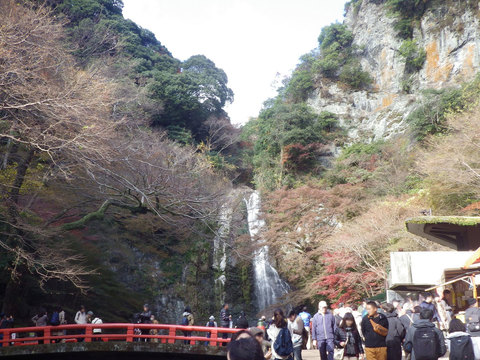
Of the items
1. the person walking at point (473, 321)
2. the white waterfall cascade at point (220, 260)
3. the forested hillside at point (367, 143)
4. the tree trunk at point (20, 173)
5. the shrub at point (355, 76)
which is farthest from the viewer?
the shrub at point (355, 76)

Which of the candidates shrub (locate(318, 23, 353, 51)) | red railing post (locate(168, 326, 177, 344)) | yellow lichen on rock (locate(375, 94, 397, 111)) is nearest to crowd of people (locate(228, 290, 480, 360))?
red railing post (locate(168, 326, 177, 344))

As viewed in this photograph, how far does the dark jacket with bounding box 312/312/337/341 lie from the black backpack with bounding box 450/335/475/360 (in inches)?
81.2

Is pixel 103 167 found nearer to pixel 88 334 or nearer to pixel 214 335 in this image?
pixel 88 334

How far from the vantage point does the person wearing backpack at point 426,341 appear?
4.43 m

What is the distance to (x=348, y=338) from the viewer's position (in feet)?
20.0

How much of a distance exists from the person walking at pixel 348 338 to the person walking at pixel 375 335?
1015 millimetres

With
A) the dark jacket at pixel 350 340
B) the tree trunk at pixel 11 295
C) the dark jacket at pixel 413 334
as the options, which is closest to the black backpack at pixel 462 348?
the dark jacket at pixel 413 334

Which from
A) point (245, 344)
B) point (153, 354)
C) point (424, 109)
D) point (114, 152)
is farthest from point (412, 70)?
point (245, 344)

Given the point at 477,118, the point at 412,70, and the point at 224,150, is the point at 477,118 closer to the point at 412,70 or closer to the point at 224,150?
the point at 412,70

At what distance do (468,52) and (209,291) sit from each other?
20791mm

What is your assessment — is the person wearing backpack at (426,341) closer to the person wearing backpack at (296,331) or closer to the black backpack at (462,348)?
the black backpack at (462,348)

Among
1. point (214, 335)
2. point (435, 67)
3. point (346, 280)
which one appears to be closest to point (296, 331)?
point (214, 335)

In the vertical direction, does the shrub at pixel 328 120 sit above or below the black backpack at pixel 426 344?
above

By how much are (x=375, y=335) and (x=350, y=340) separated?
1275 millimetres
